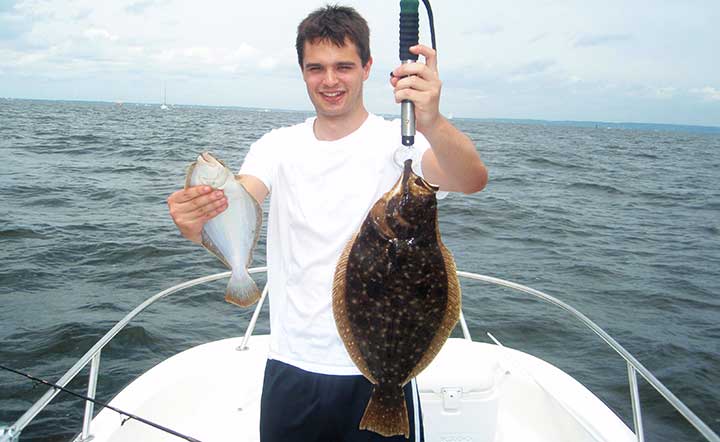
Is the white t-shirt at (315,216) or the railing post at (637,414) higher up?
the white t-shirt at (315,216)

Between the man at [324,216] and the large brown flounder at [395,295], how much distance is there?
0.30 metres

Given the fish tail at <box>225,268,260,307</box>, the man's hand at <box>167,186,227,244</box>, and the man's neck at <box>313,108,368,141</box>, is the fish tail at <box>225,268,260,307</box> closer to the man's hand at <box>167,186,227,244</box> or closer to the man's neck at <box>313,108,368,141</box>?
the man's hand at <box>167,186,227,244</box>

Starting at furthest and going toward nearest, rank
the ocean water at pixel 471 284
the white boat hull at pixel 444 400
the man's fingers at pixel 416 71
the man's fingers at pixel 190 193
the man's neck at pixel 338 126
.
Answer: the ocean water at pixel 471 284 → the white boat hull at pixel 444 400 → the man's neck at pixel 338 126 → the man's fingers at pixel 190 193 → the man's fingers at pixel 416 71

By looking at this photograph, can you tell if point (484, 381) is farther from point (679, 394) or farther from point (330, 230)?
point (679, 394)

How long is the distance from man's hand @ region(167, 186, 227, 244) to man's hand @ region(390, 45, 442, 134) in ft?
2.72

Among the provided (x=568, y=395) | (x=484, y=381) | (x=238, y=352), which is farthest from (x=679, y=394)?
(x=238, y=352)

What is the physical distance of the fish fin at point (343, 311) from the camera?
2336mm

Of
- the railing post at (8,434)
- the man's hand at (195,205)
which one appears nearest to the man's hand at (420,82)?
the man's hand at (195,205)

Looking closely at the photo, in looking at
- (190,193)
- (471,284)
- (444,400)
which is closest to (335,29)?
(190,193)

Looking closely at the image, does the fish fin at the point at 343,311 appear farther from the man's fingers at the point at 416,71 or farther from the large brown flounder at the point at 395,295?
the man's fingers at the point at 416,71

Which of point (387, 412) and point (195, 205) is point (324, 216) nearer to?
point (195, 205)

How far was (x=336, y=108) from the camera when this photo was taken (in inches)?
107

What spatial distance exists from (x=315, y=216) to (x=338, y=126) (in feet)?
1.61

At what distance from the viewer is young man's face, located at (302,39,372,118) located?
2.69 metres
